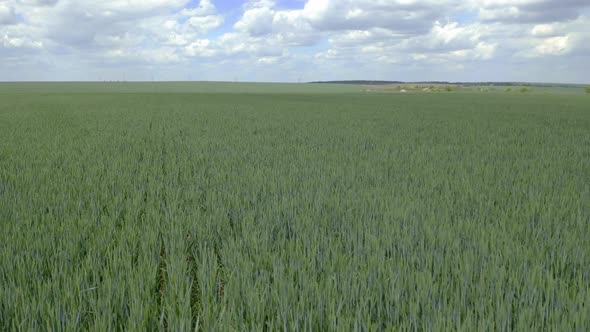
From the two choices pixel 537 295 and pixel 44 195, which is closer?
pixel 537 295

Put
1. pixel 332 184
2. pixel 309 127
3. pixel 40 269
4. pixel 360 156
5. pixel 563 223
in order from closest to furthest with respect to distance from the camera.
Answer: pixel 40 269, pixel 563 223, pixel 332 184, pixel 360 156, pixel 309 127

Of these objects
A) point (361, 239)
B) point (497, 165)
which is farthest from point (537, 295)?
point (497, 165)

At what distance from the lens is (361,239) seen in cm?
355

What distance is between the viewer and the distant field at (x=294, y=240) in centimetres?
240

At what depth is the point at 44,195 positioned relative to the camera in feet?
16.6

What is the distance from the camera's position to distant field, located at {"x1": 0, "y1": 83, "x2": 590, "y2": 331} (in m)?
2.40

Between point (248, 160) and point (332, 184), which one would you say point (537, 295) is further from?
point (248, 160)

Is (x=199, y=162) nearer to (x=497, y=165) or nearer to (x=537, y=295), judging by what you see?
(x=497, y=165)

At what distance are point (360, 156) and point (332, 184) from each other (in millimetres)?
2627

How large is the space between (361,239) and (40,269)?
7.32 feet

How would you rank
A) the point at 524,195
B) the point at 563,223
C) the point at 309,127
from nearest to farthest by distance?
the point at 563,223
the point at 524,195
the point at 309,127

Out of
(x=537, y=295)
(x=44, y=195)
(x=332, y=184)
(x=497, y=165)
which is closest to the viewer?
(x=537, y=295)

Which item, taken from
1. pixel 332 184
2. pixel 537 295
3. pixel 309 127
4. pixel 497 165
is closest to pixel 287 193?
pixel 332 184

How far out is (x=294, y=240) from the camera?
12.2 feet
